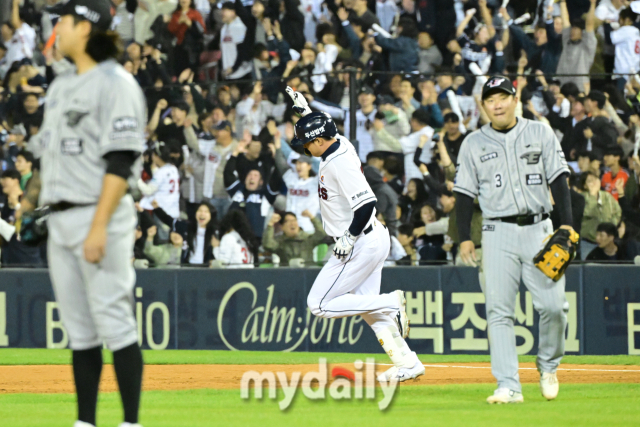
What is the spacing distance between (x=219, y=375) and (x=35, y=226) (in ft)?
15.5

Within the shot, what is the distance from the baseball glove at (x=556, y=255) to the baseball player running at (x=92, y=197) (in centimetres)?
306

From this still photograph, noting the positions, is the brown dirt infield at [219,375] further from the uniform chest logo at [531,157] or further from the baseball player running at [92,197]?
the baseball player running at [92,197]

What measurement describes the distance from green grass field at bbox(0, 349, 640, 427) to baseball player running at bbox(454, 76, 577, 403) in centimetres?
39

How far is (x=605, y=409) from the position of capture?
6.31 m

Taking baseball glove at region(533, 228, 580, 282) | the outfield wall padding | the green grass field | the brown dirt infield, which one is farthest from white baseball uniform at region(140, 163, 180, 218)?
baseball glove at region(533, 228, 580, 282)

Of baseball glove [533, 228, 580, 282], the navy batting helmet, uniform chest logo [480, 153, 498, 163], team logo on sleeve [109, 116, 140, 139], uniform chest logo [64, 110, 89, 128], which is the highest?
the navy batting helmet

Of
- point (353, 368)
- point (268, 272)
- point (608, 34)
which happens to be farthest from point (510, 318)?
point (608, 34)

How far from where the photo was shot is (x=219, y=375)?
9336mm

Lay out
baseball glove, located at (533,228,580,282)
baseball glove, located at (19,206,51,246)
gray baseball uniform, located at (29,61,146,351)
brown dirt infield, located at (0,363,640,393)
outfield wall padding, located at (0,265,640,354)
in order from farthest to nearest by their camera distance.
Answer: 1. outfield wall padding, located at (0,265,640,354)
2. brown dirt infield, located at (0,363,640,393)
3. baseball glove, located at (533,228,580,282)
4. baseball glove, located at (19,206,51,246)
5. gray baseball uniform, located at (29,61,146,351)

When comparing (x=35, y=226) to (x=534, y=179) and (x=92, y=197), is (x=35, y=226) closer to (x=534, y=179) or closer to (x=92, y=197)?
(x=92, y=197)

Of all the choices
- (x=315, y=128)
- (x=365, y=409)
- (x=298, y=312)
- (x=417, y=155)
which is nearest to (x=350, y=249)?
(x=315, y=128)

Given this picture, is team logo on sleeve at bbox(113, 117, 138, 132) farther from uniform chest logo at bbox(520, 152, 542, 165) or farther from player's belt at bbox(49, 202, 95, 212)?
uniform chest logo at bbox(520, 152, 542, 165)

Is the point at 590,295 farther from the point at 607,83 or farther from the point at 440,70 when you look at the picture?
the point at 440,70

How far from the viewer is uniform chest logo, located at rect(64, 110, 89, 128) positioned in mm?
4426
